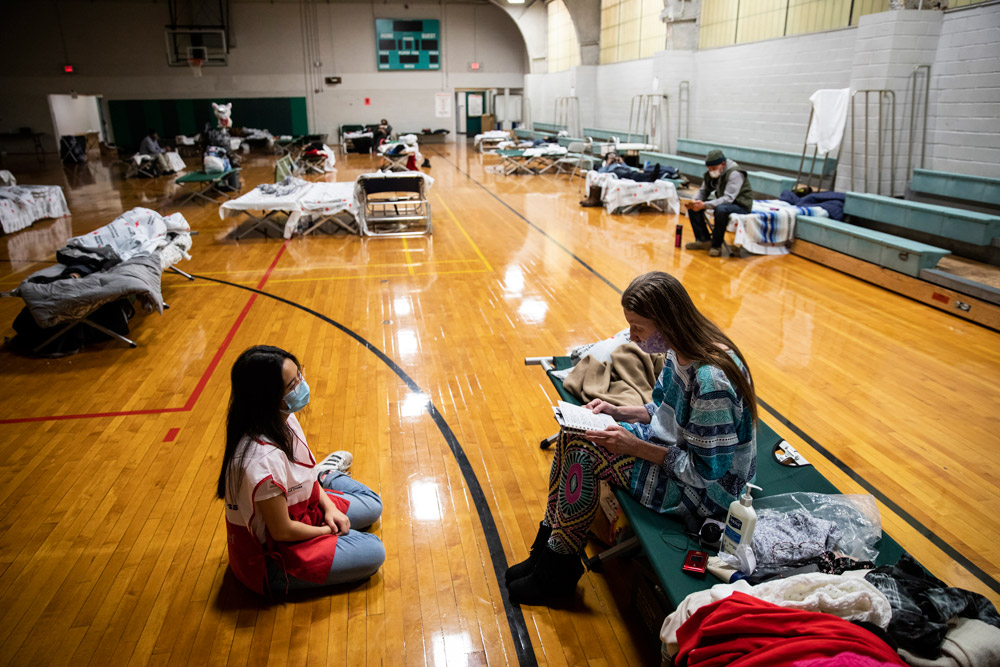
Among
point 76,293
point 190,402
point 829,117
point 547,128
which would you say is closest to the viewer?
point 190,402

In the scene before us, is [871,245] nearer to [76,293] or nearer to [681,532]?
[681,532]

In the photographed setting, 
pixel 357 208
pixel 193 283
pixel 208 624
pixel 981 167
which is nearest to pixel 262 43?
pixel 357 208

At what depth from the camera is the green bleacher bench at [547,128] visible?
2039cm

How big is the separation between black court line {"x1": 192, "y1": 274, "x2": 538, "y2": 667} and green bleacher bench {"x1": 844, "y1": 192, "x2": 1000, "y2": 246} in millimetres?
5613

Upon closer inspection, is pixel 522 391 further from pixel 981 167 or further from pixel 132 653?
pixel 981 167

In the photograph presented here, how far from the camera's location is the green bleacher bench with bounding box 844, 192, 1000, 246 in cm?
605

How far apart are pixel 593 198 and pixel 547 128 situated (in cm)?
1142

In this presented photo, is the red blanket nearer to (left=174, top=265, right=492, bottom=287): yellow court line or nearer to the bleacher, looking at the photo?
(left=174, top=265, right=492, bottom=287): yellow court line

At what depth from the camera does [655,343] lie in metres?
A: 2.14

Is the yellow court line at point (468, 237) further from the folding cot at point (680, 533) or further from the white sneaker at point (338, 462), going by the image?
the folding cot at point (680, 533)

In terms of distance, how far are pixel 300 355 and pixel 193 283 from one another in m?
2.74

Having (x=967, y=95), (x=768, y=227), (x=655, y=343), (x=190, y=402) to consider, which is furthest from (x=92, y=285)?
(x=967, y=95)

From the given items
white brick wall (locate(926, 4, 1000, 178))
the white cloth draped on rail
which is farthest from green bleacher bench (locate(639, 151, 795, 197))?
white brick wall (locate(926, 4, 1000, 178))

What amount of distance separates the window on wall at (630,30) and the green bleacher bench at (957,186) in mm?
7733
